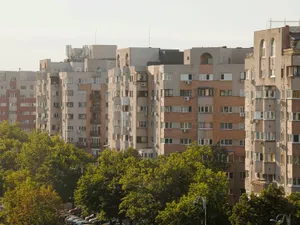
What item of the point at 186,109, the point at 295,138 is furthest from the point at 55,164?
the point at 295,138

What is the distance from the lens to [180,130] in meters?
157

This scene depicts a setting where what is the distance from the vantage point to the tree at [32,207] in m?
134

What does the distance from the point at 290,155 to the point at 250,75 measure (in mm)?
12352

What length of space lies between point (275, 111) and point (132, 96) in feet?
177

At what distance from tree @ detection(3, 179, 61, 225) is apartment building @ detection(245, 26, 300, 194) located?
25.5 metres

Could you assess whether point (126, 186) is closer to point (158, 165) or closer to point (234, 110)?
point (158, 165)

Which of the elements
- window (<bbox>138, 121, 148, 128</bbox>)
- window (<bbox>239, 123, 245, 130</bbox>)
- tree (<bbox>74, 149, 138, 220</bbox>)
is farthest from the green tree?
window (<bbox>239, 123, 245, 130</bbox>)

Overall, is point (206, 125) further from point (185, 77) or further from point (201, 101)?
point (185, 77)

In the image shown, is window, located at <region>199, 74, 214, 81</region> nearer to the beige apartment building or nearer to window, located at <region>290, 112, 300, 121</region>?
the beige apartment building

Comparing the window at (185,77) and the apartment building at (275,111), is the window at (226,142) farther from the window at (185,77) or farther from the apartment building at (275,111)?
the apartment building at (275,111)

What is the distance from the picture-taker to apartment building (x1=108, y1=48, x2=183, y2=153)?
165875mm

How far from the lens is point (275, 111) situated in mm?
116750

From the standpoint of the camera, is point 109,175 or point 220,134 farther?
point 220,134

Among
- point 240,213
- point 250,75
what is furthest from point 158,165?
point 240,213
